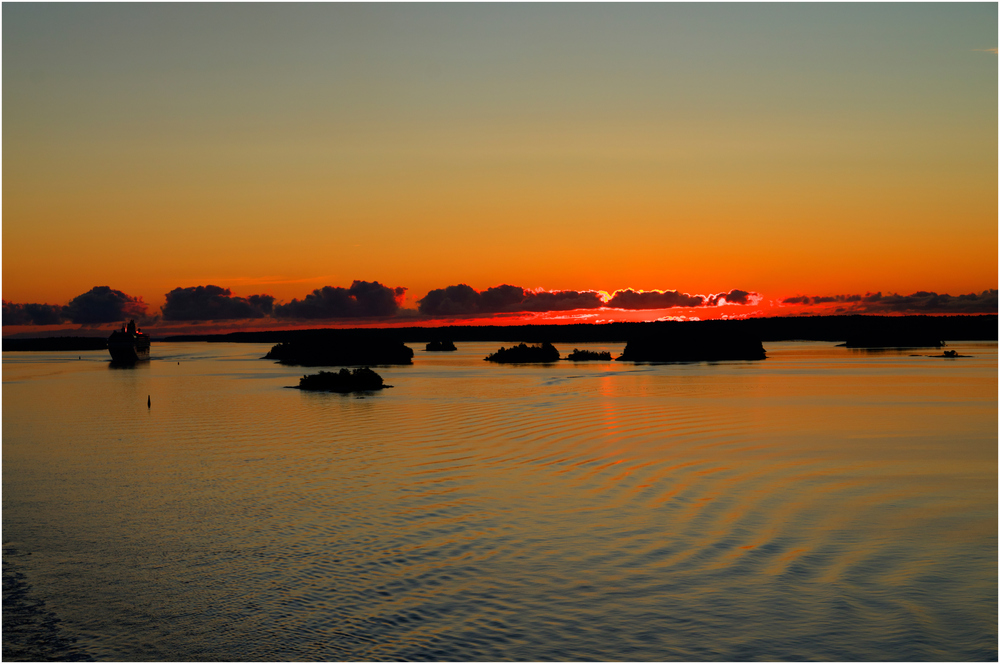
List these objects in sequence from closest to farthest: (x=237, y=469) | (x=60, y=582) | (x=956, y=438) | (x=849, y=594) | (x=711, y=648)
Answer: (x=711, y=648)
(x=849, y=594)
(x=60, y=582)
(x=237, y=469)
(x=956, y=438)

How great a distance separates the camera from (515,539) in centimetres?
1608

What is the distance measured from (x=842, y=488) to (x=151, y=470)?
68.3ft

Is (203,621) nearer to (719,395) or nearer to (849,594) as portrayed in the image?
(849,594)

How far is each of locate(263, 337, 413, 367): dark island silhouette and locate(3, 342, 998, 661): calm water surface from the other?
70384 mm

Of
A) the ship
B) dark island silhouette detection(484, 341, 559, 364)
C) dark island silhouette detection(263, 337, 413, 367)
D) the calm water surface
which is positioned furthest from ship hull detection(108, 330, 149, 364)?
the calm water surface

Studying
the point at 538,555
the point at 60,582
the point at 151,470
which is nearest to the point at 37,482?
the point at 151,470

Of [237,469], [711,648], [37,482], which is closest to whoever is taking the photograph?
[711,648]

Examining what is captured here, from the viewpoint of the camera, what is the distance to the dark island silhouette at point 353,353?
353 ft

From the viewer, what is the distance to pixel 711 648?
1051 cm

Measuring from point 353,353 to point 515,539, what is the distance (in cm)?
9492

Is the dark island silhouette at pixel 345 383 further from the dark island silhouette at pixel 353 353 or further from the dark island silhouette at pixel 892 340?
the dark island silhouette at pixel 892 340

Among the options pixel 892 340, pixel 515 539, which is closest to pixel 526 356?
pixel 892 340

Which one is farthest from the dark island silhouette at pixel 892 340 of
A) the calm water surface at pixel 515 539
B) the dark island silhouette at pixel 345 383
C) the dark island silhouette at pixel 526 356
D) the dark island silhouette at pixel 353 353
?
the calm water surface at pixel 515 539

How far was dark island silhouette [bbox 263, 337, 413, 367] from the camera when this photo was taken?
108m
